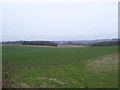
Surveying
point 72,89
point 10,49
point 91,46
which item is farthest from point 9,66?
point 91,46

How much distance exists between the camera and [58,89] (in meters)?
5.38

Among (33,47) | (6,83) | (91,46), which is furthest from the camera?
(91,46)

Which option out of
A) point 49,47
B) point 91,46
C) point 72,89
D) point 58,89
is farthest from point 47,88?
point 91,46

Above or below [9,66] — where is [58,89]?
below

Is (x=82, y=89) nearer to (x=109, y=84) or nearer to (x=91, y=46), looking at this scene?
(x=109, y=84)

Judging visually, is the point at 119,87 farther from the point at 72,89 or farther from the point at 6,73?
the point at 6,73

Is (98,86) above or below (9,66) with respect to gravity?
below

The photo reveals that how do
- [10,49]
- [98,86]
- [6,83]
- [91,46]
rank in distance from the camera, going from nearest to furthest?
1. [6,83]
2. [98,86]
3. [10,49]
4. [91,46]

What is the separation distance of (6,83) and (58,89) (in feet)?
4.93

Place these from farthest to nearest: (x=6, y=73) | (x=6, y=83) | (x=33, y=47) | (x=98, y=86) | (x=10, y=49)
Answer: (x=33, y=47) → (x=10, y=49) → (x=98, y=86) → (x=6, y=73) → (x=6, y=83)

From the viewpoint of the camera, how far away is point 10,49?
2048 centimetres

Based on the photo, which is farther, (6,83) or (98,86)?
(98,86)

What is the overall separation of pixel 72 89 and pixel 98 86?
0.88 meters

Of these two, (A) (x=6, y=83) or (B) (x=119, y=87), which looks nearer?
(A) (x=6, y=83)
